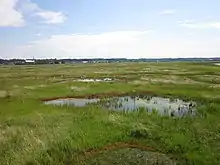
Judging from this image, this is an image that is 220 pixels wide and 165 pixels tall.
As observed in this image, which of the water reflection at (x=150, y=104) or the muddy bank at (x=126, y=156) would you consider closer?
the muddy bank at (x=126, y=156)

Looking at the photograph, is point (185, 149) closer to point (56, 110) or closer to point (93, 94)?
point (56, 110)

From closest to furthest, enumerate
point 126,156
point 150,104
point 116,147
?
1. point 126,156
2. point 116,147
3. point 150,104

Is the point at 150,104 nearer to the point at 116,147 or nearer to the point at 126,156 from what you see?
the point at 116,147

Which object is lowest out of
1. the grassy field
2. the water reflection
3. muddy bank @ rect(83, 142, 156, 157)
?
the water reflection

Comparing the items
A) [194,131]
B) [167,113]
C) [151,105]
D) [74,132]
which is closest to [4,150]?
[74,132]

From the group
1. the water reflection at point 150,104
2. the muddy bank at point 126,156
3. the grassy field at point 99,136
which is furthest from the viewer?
the water reflection at point 150,104

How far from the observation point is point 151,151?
66.3ft

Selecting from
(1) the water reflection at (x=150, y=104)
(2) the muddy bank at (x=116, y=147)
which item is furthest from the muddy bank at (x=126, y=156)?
(1) the water reflection at (x=150, y=104)

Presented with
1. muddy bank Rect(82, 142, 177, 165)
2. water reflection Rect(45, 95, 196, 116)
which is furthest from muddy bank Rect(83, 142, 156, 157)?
water reflection Rect(45, 95, 196, 116)

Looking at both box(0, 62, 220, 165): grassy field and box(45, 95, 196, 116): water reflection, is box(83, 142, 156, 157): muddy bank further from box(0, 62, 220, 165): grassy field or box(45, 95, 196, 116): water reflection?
box(45, 95, 196, 116): water reflection

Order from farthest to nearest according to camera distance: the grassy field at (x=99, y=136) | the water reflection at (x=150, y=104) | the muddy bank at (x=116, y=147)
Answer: the water reflection at (x=150, y=104) → the muddy bank at (x=116, y=147) → the grassy field at (x=99, y=136)

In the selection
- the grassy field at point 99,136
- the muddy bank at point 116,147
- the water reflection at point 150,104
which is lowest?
the water reflection at point 150,104

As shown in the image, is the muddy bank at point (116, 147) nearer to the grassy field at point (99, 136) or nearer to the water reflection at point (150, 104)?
the grassy field at point (99, 136)

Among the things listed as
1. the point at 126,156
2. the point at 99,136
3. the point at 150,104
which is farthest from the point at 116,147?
the point at 150,104
